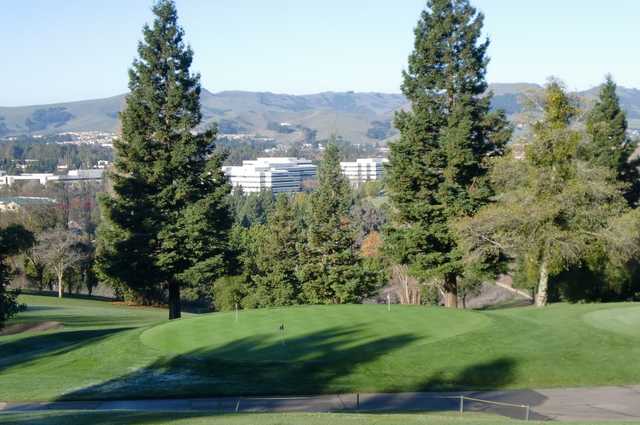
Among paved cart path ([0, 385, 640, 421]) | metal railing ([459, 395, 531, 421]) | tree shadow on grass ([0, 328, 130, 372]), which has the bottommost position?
tree shadow on grass ([0, 328, 130, 372])

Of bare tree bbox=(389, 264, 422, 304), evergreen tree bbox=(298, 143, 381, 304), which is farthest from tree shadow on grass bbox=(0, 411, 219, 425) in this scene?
bare tree bbox=(389, 264, 422, 304)

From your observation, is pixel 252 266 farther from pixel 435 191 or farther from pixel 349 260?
pixel 435 191

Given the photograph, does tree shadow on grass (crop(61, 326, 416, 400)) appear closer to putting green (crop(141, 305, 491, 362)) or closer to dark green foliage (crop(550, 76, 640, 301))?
putting green (crop(141, 305, 491, 362))

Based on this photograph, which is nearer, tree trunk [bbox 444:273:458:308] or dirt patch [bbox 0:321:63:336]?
dirt patch [bbox 0:321:63:336]

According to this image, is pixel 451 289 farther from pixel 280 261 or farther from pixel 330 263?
pixel 280 261

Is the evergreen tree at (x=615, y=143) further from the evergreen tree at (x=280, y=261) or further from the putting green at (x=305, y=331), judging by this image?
the putting green at (x=305, y=331)

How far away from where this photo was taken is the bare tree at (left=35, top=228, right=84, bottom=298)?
6475 centimetres

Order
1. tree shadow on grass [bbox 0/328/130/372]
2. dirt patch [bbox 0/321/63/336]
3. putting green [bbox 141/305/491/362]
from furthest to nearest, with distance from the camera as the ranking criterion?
dirt patch [bbox 0/321/63/336], tree shadow on grass [bbox 0/328/130/372], putting green [bbox 141/305/491/362]

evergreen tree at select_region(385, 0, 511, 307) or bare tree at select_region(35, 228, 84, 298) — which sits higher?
evergreen tree at select_region(385, 0, 511, 307)

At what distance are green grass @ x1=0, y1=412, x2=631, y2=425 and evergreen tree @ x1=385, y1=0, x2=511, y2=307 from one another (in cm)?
1989

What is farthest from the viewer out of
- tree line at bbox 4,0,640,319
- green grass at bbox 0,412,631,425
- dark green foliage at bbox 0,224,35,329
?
tree line at bbox 4,0,640,319

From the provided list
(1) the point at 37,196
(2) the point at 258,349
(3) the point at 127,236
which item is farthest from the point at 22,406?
(1) the point at 37,196

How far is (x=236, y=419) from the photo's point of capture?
14.0 meters

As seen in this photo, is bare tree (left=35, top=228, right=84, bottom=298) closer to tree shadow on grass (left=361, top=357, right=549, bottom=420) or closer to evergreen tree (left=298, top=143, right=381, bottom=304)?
evergreen tree (left=298, top=143, right=381, bottom=304)
